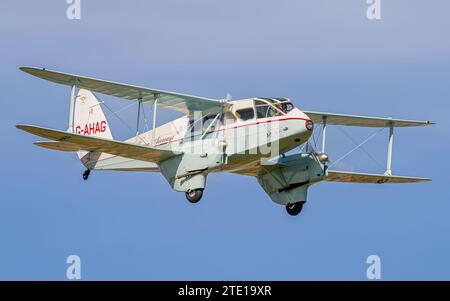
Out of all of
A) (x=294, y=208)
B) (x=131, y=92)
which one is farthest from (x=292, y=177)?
(x=131, y=92)

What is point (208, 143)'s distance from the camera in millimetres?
49406

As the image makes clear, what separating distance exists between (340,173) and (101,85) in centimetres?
1078

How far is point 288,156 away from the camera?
5225 cm

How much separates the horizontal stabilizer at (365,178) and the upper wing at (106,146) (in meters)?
7.76

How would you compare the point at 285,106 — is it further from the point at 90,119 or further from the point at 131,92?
the point at 90,119

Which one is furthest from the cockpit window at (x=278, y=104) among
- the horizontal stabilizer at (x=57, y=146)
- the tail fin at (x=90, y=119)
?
the tail fin at (x=90, y=119)

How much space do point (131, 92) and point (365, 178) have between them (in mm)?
10810

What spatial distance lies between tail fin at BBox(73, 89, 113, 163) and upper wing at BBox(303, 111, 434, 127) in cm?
883

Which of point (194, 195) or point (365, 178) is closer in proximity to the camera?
point (194, 195)

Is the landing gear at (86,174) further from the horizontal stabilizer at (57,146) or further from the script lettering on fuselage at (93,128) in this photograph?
the horizontal stabilizer at (57,146)

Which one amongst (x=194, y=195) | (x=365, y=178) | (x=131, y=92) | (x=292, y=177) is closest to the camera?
(x=194, y=195)

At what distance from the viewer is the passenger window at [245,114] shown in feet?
162

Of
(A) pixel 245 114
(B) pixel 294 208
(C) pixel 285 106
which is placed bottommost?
(B) pixel 294 208

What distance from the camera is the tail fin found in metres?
55.9
